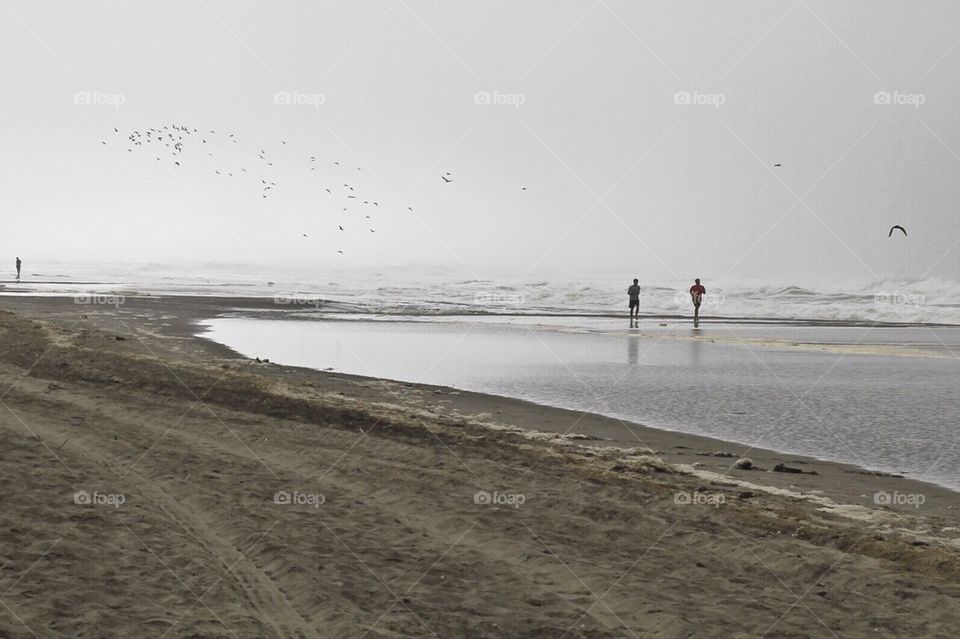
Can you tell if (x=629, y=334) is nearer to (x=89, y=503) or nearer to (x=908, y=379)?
(x=908, y=379)

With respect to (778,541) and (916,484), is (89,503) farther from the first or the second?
(916,484)

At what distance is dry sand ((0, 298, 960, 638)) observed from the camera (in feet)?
17.0

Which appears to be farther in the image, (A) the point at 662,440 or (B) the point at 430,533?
(A) the point at 662,440

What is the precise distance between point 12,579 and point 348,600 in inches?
76.2

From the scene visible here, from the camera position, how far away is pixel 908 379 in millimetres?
18766

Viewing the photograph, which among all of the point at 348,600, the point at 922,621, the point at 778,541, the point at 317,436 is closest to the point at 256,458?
the point at 317,436

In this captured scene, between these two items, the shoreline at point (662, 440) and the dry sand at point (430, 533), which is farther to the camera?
the shoreline at point (662, 440)

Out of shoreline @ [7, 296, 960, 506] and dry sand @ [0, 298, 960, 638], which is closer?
dry sand @ [0, 298, 960, 638]

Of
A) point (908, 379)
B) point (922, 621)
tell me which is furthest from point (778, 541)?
point (908, 379)

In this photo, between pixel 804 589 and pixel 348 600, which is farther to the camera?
pixel 804 589

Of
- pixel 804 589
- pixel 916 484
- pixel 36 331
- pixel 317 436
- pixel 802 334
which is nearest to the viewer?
pixel 804 589

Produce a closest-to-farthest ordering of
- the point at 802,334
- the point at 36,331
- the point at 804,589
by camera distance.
Result: the point at 804,589
the point at 36,331
the point at 802,334

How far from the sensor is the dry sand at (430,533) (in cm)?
517

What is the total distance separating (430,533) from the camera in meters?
6.86
